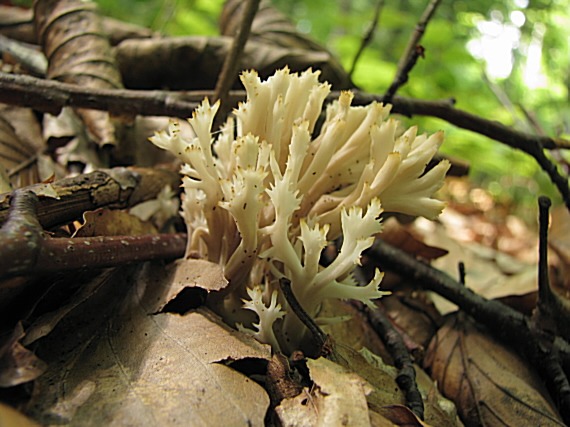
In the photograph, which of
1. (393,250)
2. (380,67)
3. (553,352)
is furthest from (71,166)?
(380,67)

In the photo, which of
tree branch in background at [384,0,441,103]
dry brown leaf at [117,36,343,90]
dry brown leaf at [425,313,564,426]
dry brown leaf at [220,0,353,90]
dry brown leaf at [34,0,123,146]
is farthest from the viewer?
dry brown leaf at [220,0,353,90]

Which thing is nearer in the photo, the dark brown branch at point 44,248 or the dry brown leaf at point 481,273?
the dark brown branch at point 44,248

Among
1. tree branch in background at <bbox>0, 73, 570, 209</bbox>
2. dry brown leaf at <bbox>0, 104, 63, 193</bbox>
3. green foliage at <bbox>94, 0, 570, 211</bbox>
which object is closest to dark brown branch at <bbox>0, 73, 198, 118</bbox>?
tree branch in background at <bbox>0, 73, 570, 209</bbox>

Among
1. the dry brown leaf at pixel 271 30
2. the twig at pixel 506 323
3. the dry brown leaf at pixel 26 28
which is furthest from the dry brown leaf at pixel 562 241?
the dry brown leaf at pixel 26 28

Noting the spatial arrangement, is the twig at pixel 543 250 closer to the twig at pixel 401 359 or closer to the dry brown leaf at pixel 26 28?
the twig at pixel 401 359

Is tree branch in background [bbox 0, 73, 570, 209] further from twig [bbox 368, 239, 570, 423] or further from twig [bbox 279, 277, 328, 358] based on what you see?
twig [bbox 279, 277, 328, 358]

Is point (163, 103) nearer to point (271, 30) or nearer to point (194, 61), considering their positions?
point (194, 61)
